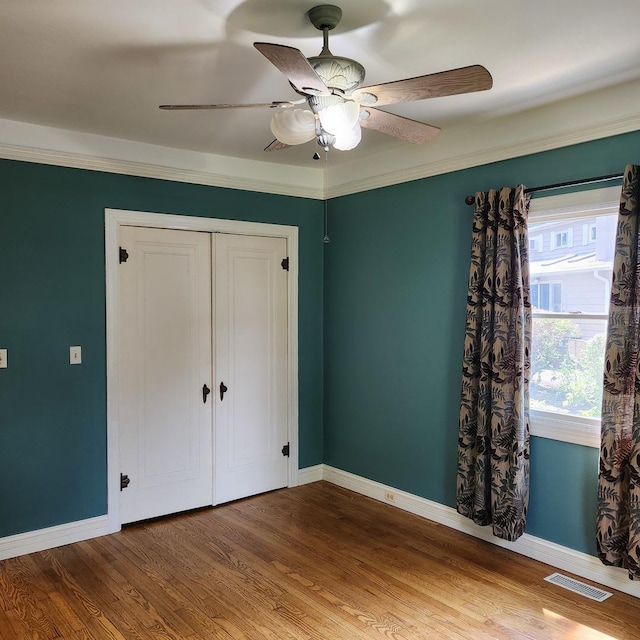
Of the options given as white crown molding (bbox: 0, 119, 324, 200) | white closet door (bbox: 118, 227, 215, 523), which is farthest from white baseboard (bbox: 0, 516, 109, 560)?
white crown molding (bbox: 0, 119, 324, 200)

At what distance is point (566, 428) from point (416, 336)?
119 centimetres

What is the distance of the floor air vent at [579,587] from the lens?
2.89 meters

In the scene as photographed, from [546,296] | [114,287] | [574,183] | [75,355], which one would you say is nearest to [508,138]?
[574,183]

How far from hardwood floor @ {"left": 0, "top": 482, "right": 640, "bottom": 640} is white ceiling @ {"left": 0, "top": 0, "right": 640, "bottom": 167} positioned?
254 centimetres

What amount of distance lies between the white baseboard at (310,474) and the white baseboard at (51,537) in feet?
5.11

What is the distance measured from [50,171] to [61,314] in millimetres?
868

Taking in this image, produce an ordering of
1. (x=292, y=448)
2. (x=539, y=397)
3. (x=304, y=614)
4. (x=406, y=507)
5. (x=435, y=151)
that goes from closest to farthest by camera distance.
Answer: (x=304, y=614) → (x=539, y=397) → (x=435, y=151) → (x=406, y=507) → (x=292, y=448)

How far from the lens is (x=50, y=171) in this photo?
3496mm

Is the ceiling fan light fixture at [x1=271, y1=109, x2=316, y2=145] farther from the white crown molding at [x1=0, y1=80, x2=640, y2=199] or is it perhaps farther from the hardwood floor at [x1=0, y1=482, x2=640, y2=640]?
the hardwood floor at [x1=0, y1=482, x2=640, y2=640]

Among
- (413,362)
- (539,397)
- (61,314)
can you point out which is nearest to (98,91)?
(61,314)

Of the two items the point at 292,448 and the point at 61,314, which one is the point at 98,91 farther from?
the point at 292,448

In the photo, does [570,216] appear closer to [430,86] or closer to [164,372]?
[430,86]

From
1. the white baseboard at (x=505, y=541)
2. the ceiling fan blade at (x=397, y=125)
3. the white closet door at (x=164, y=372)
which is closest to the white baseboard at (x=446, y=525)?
the white baseboard at (x=505, y=541)

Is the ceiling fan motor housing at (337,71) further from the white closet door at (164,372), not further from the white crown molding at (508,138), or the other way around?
the white closet door at (164,372)
